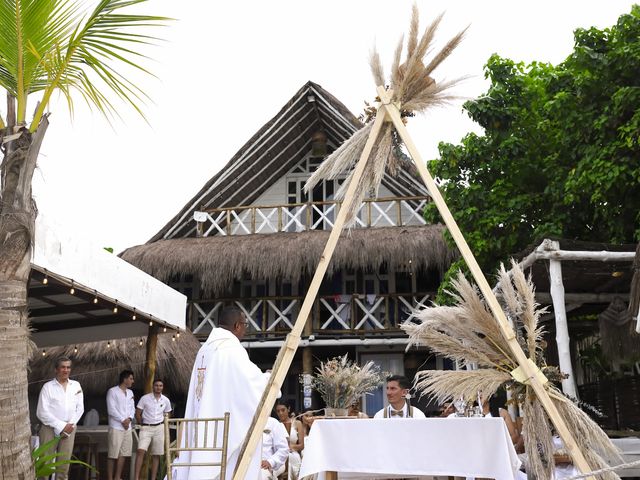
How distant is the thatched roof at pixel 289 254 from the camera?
47.3ft

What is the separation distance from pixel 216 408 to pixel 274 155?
13004 mm

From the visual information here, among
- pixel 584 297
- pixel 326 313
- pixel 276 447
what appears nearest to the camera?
pixel 276 447

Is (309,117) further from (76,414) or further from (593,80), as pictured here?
(76,414)

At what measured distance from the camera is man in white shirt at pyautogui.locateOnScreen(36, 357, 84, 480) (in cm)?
782

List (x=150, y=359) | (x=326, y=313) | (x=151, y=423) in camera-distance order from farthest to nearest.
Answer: (x=326, y=313) < (x=151, y=423) < (x=150, y=359)

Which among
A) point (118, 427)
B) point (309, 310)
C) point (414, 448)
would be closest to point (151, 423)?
point (118, 427)

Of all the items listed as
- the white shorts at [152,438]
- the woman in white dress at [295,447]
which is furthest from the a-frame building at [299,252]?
the woman in white dress at [295,447]

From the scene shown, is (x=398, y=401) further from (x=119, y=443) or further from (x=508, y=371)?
(x=119, y=443)

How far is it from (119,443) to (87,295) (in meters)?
2.73

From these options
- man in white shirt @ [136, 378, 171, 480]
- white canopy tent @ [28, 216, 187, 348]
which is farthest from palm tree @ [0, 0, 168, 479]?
man in white shirt @ [136, 378, 171, 480]

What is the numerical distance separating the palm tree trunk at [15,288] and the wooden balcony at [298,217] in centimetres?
1172

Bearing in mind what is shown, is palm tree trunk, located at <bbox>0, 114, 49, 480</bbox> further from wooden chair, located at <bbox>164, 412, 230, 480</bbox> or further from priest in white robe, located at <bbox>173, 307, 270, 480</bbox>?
priest in white robe, located at <bbox>173, 307, 270, 480</bbox>

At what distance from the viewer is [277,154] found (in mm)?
17359

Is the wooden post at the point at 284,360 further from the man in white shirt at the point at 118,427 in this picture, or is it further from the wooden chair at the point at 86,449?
the wooden chair at the point at 86,449
